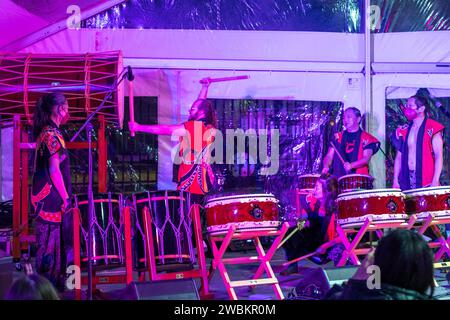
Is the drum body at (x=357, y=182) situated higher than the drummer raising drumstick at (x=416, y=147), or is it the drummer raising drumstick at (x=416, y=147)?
the drummer raising drumstick at (x=416, y=147)

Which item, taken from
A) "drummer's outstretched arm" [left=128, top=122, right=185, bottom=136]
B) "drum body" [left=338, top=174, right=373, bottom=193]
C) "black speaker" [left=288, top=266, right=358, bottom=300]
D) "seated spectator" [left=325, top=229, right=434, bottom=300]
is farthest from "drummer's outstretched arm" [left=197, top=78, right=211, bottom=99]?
"seated spectator" [left=325, top=229, right=434, bottom=300]

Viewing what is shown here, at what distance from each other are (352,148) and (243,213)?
2.46m

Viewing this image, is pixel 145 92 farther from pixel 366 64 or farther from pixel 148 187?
pixel 366 64

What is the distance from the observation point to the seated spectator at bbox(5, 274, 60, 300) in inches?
105

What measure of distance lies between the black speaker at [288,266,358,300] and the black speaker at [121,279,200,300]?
2.44 ft

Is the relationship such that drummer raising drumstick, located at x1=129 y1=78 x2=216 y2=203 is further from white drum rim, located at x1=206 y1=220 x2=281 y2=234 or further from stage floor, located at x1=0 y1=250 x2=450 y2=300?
white drum rim, located at x1=206 y1=220 x2=281 y2=234

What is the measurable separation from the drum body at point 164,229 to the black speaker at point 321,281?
1.23 metres

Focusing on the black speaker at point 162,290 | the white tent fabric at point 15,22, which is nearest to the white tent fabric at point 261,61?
the white tent fabric at point 15,22

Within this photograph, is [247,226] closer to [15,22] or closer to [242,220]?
[242,220]

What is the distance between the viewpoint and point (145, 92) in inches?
302

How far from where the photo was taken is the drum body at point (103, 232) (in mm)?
5387

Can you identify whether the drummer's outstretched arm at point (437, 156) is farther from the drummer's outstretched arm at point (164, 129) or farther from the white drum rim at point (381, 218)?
the drummer's outstretched arm at point (164, 129)

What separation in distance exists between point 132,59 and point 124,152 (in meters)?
1.06

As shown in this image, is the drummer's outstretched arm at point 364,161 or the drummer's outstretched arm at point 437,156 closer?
the drummer's outstretched arm at point 437,156
